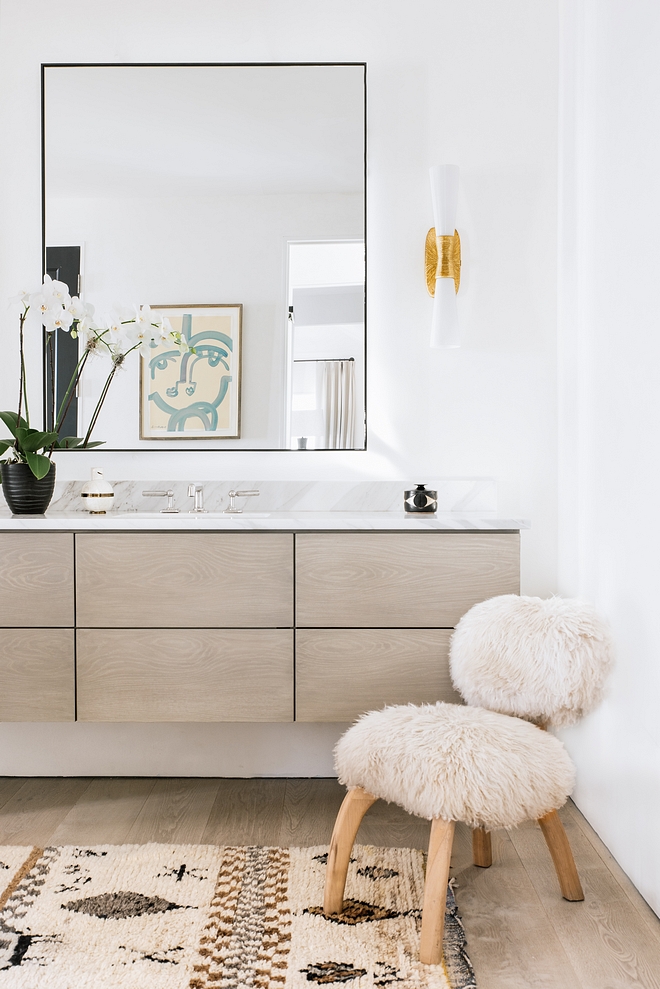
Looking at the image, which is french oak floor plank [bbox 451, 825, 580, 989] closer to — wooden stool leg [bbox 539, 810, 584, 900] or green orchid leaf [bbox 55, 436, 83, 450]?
wooden stool leg [bbox 539, 810, 584, 900]

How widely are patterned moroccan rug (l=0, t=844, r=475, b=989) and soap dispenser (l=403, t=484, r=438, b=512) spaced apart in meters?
0.89

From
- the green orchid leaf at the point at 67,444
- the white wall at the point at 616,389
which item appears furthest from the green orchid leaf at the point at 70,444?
the white wall at the point at 616,389

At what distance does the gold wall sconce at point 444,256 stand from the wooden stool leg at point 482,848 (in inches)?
53.3

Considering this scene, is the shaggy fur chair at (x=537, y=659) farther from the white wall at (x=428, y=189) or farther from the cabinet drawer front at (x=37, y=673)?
the cabinet drawer front at (x=37, y=673)

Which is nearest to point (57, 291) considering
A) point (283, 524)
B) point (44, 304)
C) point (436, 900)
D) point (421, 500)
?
point (44, 304)

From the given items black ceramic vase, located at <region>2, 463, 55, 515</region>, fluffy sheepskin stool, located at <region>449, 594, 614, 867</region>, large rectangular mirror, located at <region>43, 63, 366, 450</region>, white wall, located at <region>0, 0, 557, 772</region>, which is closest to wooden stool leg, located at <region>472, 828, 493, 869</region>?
fluffy sheepskin stool, located at <region>449, 594, 614, 867</region>

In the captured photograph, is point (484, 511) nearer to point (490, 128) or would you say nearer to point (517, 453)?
point (517, 453)

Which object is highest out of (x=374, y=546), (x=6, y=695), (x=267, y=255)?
(x=267, y=255)

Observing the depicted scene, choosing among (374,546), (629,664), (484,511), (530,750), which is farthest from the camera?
(484,511)

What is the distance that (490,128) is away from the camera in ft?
7.68

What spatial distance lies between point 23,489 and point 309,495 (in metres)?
0.82

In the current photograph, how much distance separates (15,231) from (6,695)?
4.75 feet

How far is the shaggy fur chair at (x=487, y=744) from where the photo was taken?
1389mm

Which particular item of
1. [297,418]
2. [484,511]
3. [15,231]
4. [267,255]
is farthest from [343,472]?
[15,231]
